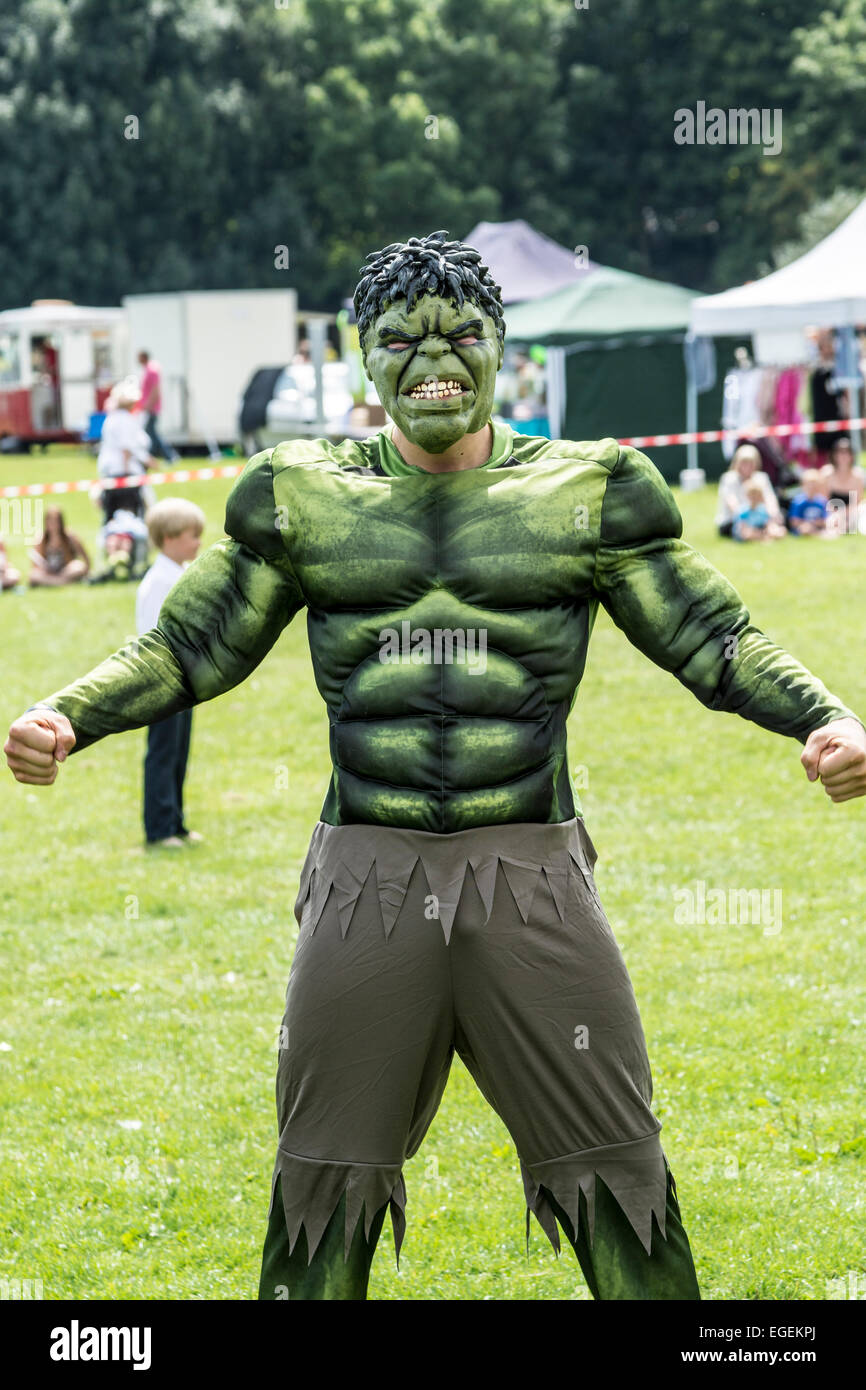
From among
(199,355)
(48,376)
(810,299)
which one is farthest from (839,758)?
(48,376)

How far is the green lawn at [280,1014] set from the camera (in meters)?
4.72

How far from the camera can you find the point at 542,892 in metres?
3.30

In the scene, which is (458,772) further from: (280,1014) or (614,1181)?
(280,1014)

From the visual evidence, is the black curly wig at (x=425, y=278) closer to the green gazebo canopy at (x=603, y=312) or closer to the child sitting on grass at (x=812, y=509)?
the child sitting on grass at (x=812, y=509)

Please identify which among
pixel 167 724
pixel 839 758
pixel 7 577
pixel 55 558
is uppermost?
pixel 839 758

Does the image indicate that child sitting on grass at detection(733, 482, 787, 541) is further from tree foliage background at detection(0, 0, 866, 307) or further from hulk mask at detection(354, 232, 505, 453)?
tree foliage background at detection(0, 0, 866, 307)

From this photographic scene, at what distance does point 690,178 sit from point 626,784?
47.3 metres

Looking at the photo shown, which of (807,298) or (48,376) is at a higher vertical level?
(807,298)

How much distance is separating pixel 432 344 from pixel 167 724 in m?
5.19

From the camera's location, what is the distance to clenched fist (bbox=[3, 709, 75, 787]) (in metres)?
3.19

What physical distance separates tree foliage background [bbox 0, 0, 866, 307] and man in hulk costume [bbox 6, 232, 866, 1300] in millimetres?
45453

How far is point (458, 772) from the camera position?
10.8 feet

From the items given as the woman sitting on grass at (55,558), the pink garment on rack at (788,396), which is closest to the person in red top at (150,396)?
the pink garment on rack at (788,396)

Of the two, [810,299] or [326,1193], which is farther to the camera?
[810,299]
